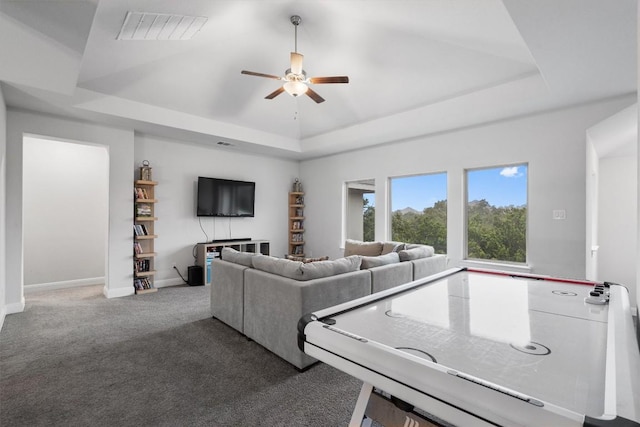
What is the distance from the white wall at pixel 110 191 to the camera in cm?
383

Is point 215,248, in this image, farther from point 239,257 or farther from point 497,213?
point 497,213

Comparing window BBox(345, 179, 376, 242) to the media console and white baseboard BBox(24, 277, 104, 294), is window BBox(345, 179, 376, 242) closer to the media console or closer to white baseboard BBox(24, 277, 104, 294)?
the media console

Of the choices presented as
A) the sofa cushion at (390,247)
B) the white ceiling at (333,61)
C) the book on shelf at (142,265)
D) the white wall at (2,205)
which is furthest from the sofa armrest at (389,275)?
the white wall at (2,205)

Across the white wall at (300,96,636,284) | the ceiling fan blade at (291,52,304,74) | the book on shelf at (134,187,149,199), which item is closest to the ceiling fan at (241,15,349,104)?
the ceiling fan blade at (291,52,304,74)

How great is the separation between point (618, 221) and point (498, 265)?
2.27 meters

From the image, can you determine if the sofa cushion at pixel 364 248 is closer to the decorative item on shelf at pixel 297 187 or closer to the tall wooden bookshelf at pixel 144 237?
the decorative item on shelf at pixel 297 187

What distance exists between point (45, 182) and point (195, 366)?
4.68 m

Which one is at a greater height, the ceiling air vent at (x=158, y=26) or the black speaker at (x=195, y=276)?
the ceiling air vent at (x=158, y=26)

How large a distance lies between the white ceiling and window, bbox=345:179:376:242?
4.13ft

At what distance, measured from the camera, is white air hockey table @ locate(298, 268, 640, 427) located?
0.74m

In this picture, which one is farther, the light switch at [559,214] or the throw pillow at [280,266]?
the light switch at [559,214]

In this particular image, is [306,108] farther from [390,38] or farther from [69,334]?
[69,334]

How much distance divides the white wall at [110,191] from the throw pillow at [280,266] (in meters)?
2.88

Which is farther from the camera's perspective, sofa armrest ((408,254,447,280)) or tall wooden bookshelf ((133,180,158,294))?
tall wooden bookshelf ((133,180,158,294))
